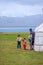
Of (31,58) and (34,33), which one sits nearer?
(31,58)

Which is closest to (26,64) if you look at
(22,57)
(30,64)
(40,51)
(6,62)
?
(30,64)

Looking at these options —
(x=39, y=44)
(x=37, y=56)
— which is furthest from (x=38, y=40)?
(x=37, y=56)

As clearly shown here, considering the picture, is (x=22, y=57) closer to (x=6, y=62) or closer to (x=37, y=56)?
(x=37, y=56)

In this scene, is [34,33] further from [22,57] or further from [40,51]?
[22,57]

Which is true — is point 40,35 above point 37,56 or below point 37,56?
above

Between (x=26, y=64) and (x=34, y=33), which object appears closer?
(x=26, y=64)

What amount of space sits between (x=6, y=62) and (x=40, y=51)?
4.67 metres

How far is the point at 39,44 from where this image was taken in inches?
715

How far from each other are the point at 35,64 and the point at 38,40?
17.7 feet

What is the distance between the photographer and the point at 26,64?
13133 mm

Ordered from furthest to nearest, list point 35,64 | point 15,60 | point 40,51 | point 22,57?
1. point 40,51
2. point 22,57
3. point 15,60
4. point 35,64

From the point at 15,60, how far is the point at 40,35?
444cm

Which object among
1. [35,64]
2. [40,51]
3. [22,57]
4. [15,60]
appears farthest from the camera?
[40,51]

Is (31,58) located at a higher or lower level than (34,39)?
lower
